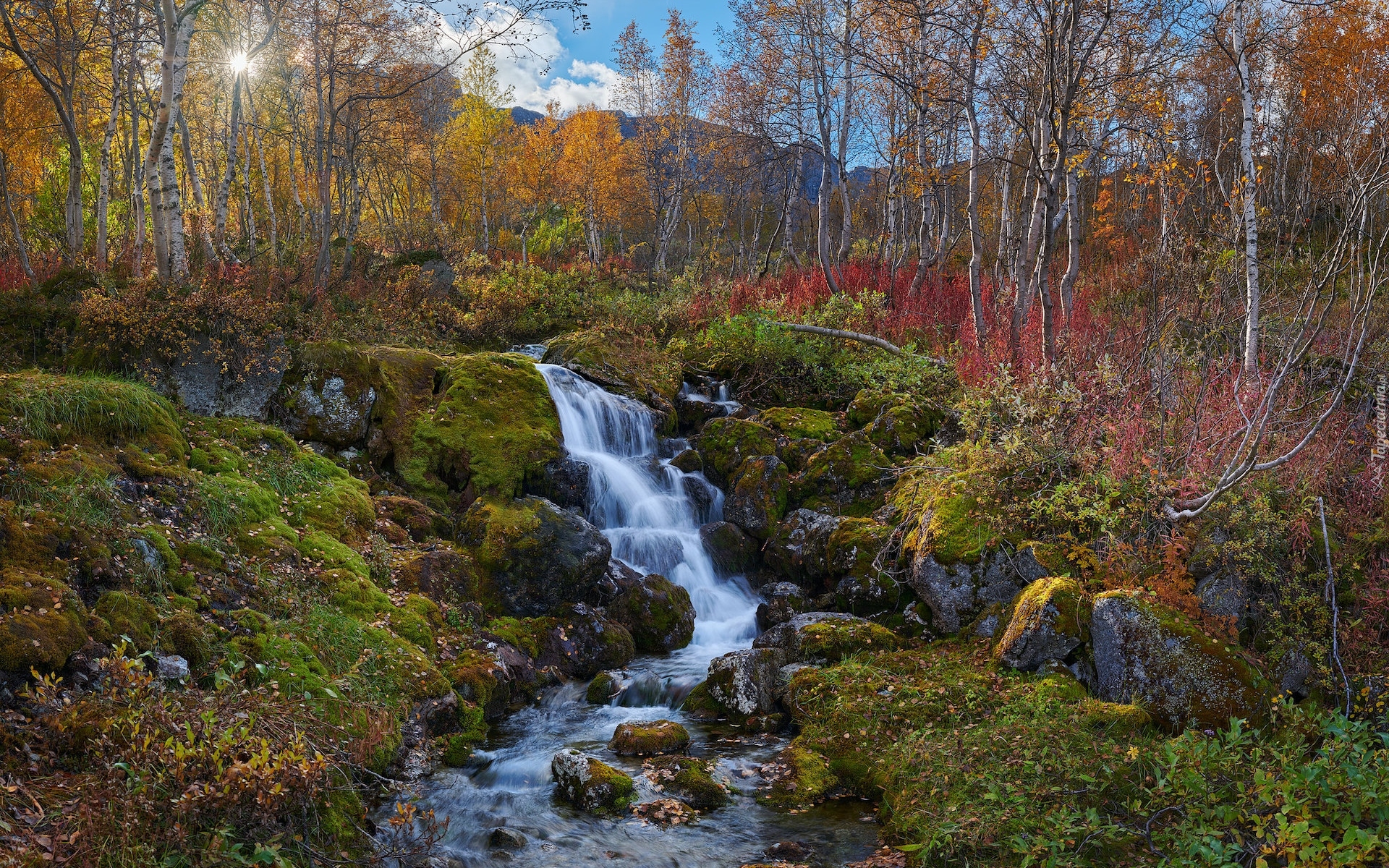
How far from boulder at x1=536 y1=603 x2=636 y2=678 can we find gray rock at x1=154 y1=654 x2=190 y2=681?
134 inches

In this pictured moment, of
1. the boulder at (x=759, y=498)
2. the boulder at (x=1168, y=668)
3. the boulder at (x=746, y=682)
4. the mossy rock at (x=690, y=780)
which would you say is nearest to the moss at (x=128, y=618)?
the mossy rock at (x=690, y=780)

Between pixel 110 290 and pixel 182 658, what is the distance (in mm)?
6367

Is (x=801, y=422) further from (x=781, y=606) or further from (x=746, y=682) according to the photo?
(x=746, y=682)

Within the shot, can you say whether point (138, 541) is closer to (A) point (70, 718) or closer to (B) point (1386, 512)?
(A) point (70, 718)

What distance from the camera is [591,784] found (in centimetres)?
546

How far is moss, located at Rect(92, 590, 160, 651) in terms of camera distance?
4.52 meters

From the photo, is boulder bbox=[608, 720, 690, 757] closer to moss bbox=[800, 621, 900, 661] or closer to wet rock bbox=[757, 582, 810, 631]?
moss bbox=[800, 621, 900, 661]

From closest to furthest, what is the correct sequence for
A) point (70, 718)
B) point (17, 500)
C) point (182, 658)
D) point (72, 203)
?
point (70, 718), point (182, 658), point (17, 500), point (72, 203)

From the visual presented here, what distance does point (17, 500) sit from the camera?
5.12m

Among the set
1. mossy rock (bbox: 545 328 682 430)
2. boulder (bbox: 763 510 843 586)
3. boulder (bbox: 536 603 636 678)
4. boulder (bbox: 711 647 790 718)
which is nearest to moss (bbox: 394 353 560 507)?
mossy rock (bbox: 545 328 682 430)

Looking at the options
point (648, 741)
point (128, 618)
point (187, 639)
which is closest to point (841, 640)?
point (648, 741)

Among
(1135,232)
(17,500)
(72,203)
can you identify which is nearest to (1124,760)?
(17,500)

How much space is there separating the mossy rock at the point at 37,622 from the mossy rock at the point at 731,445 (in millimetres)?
7937

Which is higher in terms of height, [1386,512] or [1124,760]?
[1386,512]
